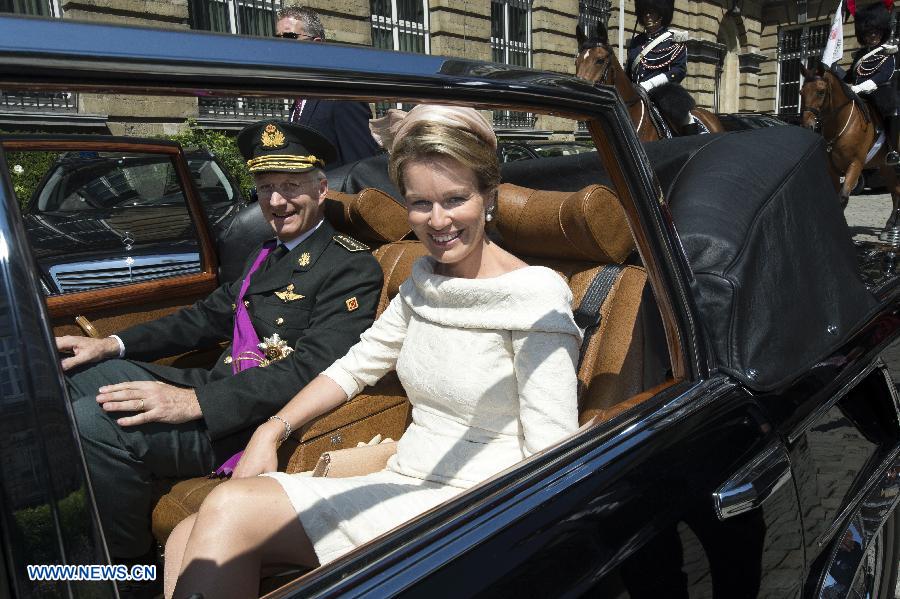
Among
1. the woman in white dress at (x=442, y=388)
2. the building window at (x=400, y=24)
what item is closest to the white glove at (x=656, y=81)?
the building window at (x=400, y=24)

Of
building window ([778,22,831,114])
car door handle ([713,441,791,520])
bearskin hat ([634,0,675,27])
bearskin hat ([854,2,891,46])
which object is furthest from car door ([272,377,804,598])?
building window ([778,22,831,114])

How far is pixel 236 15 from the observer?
6.57 metres

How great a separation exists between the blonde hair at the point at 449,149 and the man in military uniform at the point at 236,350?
33.8 inches

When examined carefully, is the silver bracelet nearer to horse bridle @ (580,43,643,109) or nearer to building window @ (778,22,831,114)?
horse bridle @ (580,43,643,109)

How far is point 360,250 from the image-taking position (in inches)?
98.0

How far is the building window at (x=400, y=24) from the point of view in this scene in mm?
13945

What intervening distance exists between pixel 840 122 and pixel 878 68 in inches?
51.0

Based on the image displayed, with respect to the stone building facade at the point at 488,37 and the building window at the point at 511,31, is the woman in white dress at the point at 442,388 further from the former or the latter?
the building window at the point at 511,31

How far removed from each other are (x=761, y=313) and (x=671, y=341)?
0.29 metres

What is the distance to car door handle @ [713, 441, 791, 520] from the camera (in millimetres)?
1234

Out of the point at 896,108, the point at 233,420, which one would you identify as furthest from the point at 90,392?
the point at 896,108

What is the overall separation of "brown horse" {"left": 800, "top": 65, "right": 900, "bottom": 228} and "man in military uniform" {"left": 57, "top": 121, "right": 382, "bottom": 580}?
25.9 ft

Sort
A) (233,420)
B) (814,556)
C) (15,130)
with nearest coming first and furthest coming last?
(814,556), (233,420), (15,130)

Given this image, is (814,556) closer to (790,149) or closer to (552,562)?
(552,562)
